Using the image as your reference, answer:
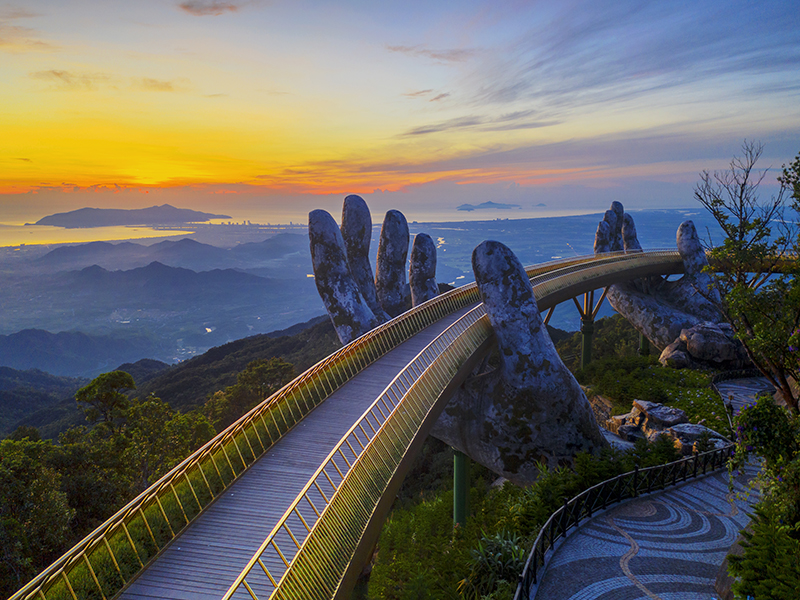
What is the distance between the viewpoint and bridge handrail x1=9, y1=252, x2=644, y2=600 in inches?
348

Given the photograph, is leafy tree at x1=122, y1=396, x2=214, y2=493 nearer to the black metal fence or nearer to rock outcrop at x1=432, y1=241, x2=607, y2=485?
rock outcrop at x1=432, y1=241, x2=607, y2=485

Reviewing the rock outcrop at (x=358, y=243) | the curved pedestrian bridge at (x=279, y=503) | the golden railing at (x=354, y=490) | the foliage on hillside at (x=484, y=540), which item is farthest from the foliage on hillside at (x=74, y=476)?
the rock outcrop at (x=358, y=243)

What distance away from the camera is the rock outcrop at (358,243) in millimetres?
37906

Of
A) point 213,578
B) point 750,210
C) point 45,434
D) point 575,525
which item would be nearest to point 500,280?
point 750,210

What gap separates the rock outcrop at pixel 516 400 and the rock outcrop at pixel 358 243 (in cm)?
1481

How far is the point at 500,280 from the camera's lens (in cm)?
2406

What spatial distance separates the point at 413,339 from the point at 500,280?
220 inches

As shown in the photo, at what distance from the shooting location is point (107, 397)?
26547mm

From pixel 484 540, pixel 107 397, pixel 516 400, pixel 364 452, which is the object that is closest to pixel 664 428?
pixel 516 400

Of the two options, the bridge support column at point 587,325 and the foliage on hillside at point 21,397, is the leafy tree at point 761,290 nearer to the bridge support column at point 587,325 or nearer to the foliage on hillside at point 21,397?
the bridge support column at point 587,325

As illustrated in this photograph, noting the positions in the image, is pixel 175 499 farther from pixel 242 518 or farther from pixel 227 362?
pixel 227 362

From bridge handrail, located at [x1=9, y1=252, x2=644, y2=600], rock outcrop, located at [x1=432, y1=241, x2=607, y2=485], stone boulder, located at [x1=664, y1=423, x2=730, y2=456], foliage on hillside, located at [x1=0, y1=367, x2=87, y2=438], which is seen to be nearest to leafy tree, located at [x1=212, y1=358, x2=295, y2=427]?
rock outcrop, located at [x1=432, y1=241, x2=607, y2=485]

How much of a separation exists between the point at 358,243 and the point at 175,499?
2846 cm

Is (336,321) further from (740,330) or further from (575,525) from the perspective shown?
(740,330)
